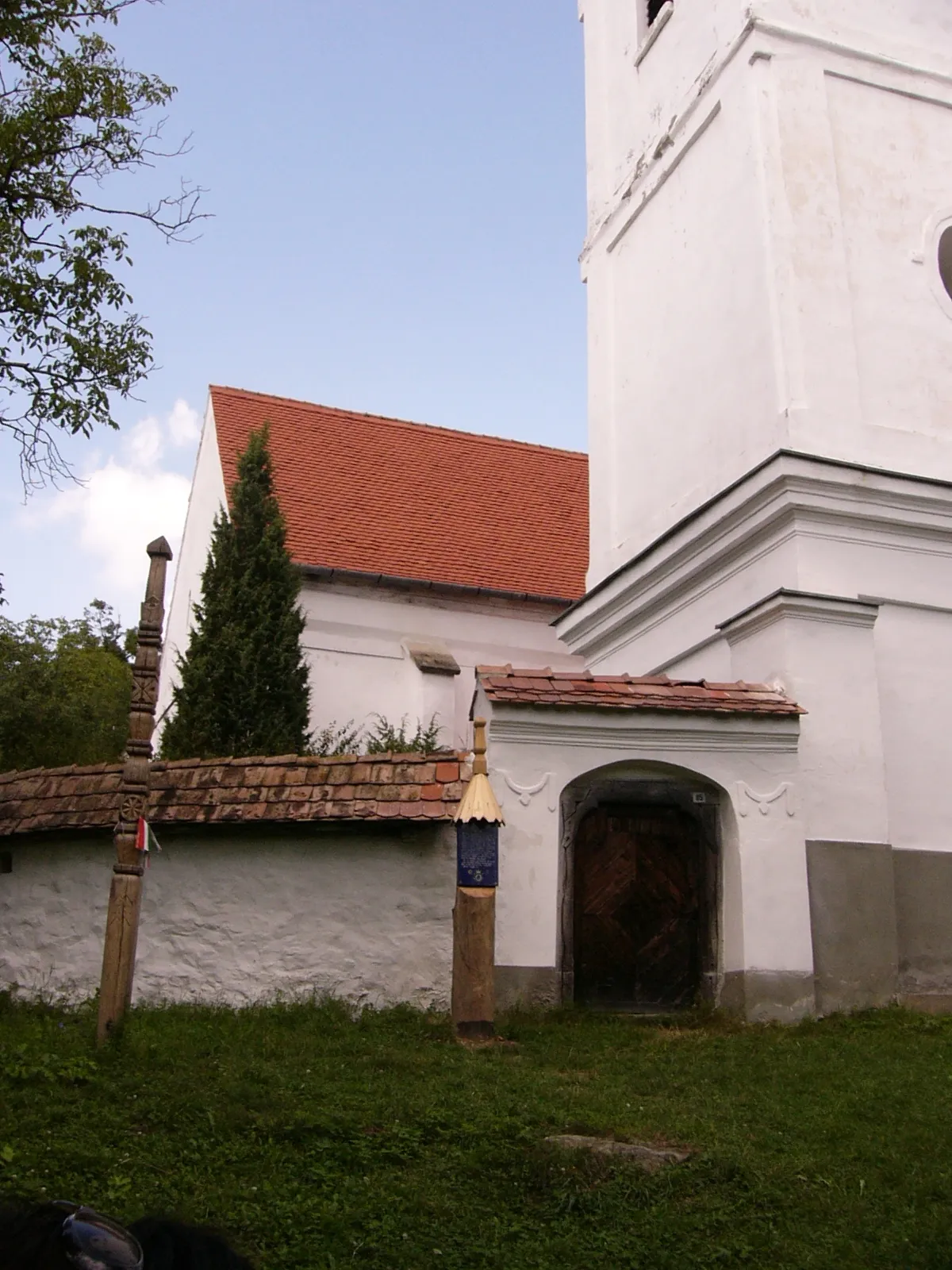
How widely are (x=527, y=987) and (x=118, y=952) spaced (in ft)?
10.3

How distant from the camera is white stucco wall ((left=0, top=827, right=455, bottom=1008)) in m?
9.45

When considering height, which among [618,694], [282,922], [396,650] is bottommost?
[282,922]

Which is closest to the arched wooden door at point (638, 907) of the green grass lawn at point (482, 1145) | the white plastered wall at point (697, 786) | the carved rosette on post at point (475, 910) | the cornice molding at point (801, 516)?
the white plastered wall at point (697, 786)

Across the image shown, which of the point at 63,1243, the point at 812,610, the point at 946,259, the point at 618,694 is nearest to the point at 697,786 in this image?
the point at 618,694

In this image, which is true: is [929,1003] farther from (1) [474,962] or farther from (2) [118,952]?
(2) [118,952]

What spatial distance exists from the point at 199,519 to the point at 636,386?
836cm

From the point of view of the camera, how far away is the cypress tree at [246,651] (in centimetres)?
1395

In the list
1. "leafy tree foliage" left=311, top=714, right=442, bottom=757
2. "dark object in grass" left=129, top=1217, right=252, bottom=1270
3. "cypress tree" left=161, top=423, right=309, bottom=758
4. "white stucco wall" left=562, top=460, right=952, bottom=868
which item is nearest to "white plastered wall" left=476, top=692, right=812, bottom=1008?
"white stucco wall" left=562, top=460, right=952, bottom=868

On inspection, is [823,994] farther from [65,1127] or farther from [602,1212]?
[65,1127]

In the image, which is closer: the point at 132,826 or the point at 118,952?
the point at 118,952

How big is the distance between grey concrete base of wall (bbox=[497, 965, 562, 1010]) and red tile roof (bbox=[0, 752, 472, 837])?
1262mm

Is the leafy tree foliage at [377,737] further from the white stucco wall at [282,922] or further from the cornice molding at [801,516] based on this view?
the white stucco wall at [282,922]

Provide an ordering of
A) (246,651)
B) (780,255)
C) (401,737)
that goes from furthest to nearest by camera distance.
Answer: (401,737) → (246,651) → (780,255)

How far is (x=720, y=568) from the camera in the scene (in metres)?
12.7
